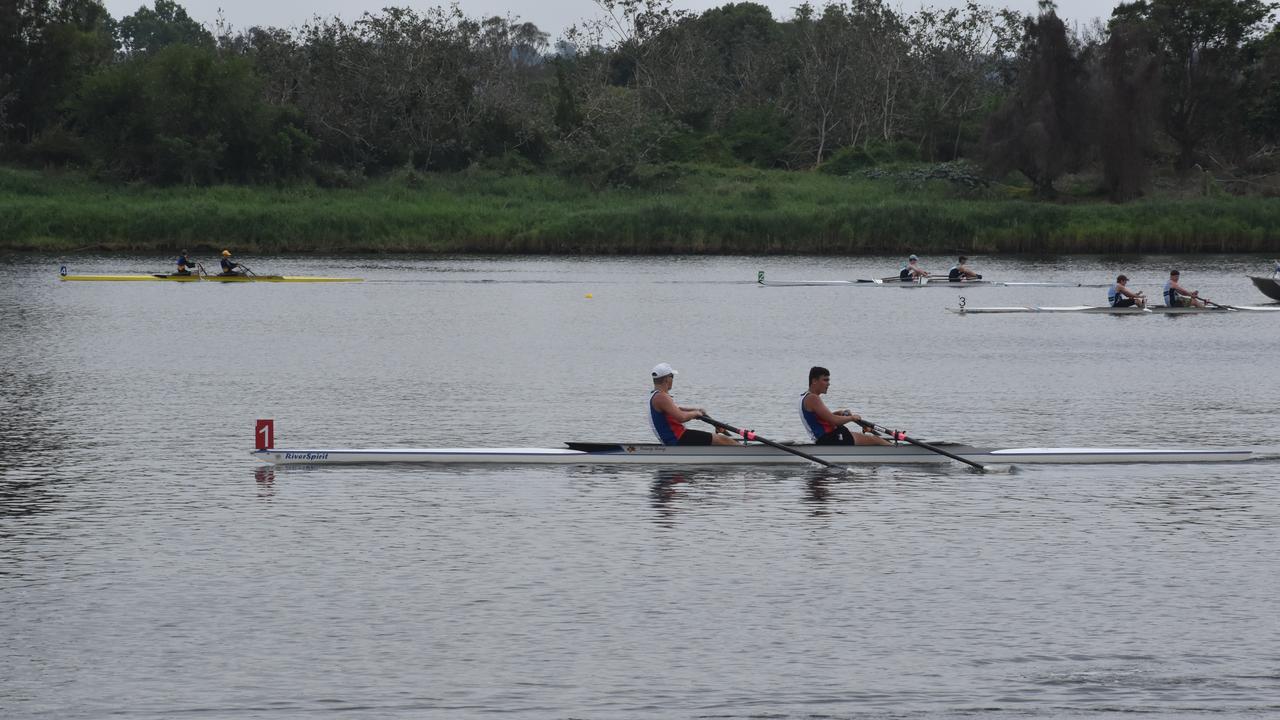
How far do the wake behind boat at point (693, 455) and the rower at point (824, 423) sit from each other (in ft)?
0.32

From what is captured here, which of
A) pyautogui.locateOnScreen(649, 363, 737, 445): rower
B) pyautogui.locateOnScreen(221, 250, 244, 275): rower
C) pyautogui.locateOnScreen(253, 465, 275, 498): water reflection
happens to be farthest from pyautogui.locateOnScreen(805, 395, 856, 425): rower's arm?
pyautogui.locateOnScreen(221, 250, 244, 275): rower

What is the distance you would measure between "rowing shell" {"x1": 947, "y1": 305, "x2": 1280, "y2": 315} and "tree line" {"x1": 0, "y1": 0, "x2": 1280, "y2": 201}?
103 feet

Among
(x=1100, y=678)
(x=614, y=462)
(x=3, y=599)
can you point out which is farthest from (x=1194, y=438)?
(x=3, y=599)

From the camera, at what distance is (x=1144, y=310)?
4419 cm

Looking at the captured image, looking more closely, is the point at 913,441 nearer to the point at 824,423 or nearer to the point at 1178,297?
the point at 824,423

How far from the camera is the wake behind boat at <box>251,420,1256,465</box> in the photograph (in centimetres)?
2077

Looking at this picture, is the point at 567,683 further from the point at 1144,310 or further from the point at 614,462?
the point at 1144,310

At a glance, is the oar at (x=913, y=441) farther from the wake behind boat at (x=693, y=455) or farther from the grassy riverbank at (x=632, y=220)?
the grassy riverbank at (x=632, y=220)

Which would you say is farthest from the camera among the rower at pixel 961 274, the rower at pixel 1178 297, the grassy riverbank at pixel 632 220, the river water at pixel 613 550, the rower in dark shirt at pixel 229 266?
the grassy riverbank at pixel 632 220

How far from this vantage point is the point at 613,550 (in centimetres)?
1666

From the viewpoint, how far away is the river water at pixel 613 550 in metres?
12.2

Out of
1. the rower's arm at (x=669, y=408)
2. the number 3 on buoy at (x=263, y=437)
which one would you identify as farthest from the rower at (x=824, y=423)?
the number 3 on buoy at (x=263, y=437)

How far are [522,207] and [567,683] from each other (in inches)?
2589

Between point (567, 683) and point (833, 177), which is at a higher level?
point (833, 177)
